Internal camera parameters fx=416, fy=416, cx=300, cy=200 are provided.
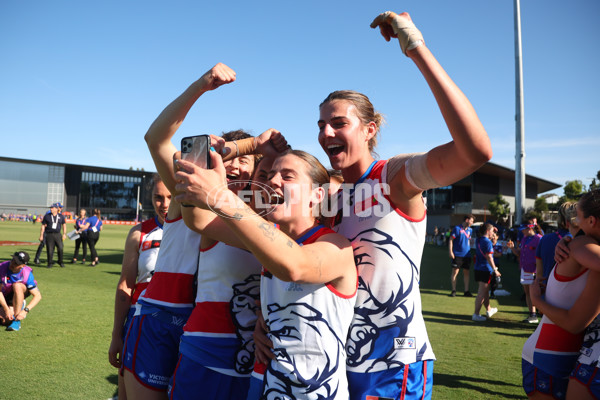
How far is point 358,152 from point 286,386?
114 cm

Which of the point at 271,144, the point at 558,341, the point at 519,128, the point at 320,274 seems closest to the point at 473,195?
the point at 519,128

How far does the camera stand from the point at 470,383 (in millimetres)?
5449

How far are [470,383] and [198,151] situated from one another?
546 centimetres

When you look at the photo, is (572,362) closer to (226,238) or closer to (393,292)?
(393,292)

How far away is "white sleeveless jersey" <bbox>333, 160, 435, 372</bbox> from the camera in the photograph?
185 centimetres

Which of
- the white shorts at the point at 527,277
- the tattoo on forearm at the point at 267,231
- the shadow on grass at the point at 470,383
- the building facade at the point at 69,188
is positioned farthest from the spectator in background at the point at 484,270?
the building facade at the point at 69,188

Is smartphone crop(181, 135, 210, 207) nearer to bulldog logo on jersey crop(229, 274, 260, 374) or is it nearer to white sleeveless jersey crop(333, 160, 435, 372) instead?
white sleeveless jersey crop(333, 160, 435, 372)

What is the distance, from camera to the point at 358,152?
211 cm

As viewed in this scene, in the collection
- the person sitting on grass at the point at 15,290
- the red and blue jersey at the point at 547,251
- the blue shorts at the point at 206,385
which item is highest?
the red and blue jersey at the point at 547,251

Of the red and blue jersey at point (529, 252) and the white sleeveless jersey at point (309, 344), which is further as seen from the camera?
the red and blue jersey at point (529, 252)

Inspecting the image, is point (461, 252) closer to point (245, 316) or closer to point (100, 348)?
point (100, 348)

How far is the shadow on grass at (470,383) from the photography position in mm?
5121

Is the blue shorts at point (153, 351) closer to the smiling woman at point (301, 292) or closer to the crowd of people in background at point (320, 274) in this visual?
the crowd of people in background at point (320, 274)

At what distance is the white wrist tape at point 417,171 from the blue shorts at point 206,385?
129 centimetres
